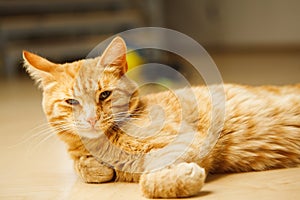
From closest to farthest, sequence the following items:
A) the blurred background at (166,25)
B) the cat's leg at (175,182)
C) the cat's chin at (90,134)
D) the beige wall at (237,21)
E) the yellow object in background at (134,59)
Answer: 1. the cat's leg at (175,182)
2. the cat's chin at (90,134)
3. the yellow object in background at (134,59)
4. the blurred background at (166,25)
5. the beige wall at (237,21)

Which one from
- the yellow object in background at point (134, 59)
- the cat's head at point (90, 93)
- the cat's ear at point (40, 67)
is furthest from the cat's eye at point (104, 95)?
the yellow object in background at point (134, 59)

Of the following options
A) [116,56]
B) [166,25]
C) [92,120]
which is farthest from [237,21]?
[92,120]

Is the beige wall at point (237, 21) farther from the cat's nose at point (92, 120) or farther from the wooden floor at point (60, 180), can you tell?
the cat's nose at point (92, 120)

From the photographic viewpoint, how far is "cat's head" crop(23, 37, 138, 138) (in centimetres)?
126

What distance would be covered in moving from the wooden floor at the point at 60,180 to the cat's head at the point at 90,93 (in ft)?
0.38

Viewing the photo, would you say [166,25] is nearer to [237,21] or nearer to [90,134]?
[237,21]

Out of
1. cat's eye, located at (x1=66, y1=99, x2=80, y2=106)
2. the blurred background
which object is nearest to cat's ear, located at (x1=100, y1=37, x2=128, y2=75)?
cat's eye, located at (x1=66, y1=99, x2=80, y2=106)

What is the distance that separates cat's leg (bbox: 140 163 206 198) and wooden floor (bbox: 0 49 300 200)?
0.12ft

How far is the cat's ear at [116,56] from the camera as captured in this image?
4.23 ft

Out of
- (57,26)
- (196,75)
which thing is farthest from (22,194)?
(57,26)

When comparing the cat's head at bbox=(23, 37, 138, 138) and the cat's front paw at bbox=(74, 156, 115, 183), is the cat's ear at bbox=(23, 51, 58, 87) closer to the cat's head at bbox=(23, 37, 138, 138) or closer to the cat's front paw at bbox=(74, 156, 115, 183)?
the cat's head at bbox=(23, 37, 138, 138)

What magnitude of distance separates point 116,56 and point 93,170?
0.32 m

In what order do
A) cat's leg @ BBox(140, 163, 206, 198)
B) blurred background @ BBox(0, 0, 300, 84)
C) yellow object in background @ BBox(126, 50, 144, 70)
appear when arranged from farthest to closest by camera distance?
blurred background @ BBox(0, 0, 300, 84) < yellow object in background @ BBox(126, 50, 144, 70) < cat's leg @ BBox(140, 163, 206, 198)

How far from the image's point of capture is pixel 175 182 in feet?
3.83
